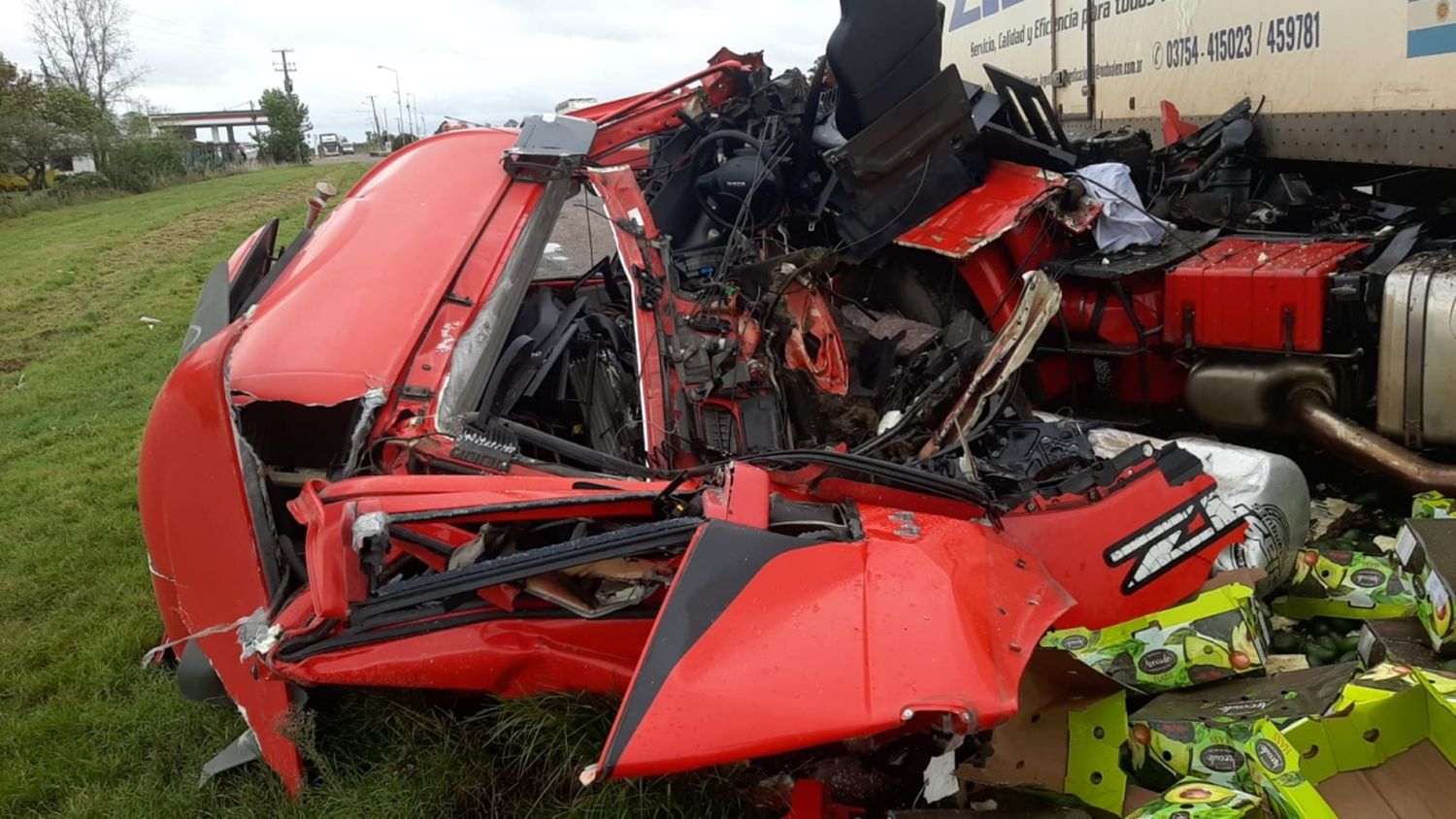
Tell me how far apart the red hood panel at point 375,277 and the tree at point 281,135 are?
48.0 metres

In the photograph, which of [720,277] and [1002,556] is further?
[720,277]

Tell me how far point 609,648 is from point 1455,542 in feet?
7.56

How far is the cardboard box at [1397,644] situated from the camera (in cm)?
241

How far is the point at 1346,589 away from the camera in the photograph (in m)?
3.01

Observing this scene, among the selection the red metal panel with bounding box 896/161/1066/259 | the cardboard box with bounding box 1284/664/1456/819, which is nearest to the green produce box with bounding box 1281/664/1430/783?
the cardboard box with bounding box 1284/664/1456/819

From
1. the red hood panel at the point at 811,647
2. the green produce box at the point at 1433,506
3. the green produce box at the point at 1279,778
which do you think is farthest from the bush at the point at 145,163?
the green produce box at the point at 1279,778

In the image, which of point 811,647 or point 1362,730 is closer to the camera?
point 811,647

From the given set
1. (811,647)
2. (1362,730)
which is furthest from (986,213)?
(811,647)

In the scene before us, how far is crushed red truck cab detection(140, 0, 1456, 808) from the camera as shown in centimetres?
194

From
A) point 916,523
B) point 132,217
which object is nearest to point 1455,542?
point 916,523

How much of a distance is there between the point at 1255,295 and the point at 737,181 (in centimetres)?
239

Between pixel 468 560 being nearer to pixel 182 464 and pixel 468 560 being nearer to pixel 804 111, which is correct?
pixel 182 464

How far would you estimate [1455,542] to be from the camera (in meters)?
2.60

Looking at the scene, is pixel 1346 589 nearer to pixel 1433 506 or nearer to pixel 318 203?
pixel 1433 506
